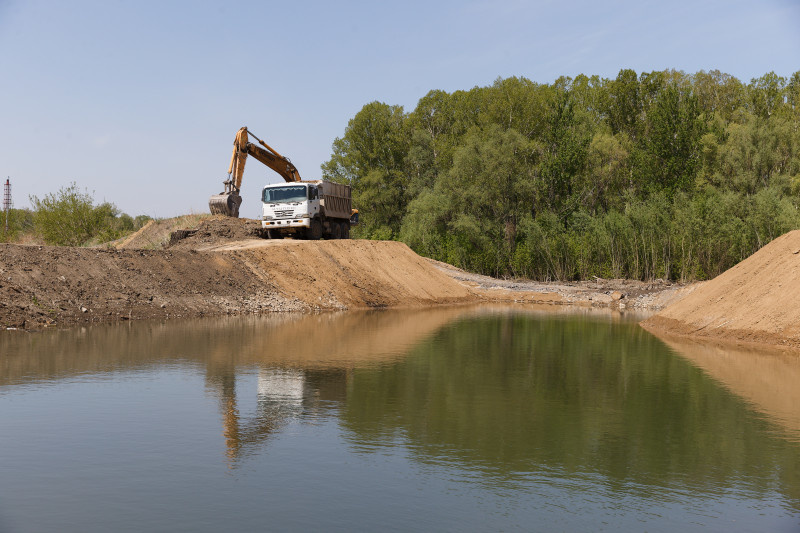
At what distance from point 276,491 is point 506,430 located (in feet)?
16.2

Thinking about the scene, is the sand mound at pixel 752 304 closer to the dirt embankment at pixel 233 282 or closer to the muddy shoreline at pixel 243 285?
the dirt embankment at pixel 233 282

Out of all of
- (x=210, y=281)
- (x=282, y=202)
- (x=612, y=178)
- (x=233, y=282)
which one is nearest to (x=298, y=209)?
(x=282, y=202)

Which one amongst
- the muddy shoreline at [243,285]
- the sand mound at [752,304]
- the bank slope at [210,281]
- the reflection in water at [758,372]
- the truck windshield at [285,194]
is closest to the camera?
the reflection in water at [758,372]

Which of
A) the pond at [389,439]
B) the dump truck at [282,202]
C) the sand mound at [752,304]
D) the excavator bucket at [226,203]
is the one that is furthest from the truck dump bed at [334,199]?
the pond at [389,439]

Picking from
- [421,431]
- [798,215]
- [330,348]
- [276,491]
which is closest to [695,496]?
[421,431]

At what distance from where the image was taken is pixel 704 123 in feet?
212

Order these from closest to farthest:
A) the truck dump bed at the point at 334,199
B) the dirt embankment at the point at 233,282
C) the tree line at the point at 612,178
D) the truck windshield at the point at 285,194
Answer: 1. the dirt embankment at the point at 233,282
2. the truck windshield at the point at 285,194
3. the truck dump bed at the point at 334,199
4. the tree line at the point at 612,178

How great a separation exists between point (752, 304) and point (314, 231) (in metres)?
26.9

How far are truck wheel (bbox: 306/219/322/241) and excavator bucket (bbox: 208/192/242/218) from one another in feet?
16.6

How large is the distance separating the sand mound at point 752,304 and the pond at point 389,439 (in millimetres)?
4144

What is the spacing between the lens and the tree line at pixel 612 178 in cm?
5438

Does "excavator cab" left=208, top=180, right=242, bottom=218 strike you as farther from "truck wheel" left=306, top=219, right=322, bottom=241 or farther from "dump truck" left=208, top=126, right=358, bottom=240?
"truck wheel" left=306, top=219, right=322, bottom=241

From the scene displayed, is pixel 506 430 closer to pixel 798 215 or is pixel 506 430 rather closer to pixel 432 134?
pixel 798 215

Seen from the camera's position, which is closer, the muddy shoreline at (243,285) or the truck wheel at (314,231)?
the muddy shoreline at (243,285)
